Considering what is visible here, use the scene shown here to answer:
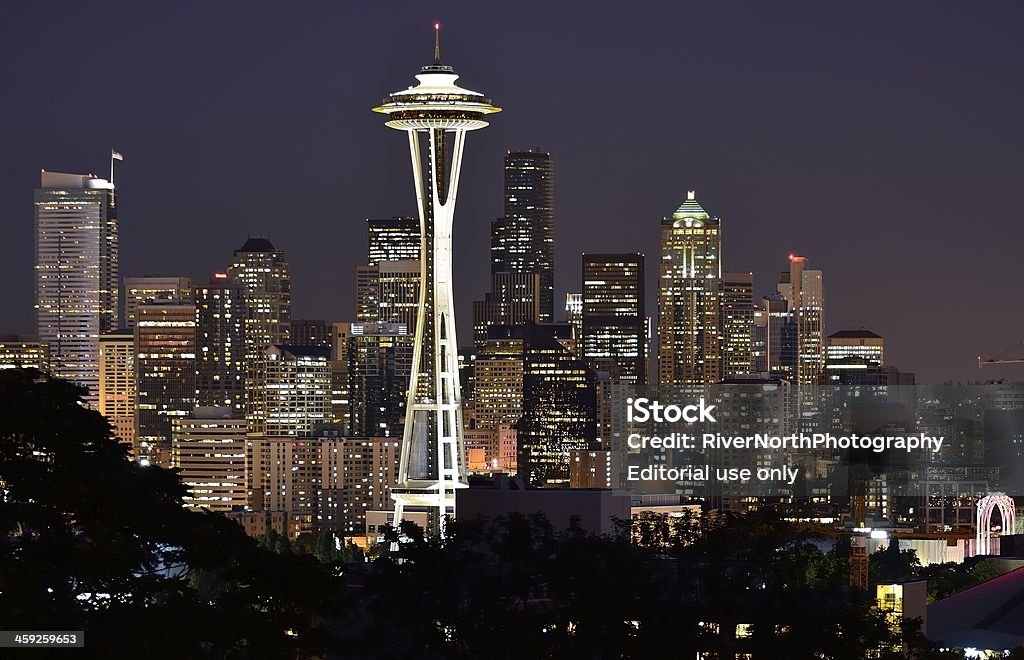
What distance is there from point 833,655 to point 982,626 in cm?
3044

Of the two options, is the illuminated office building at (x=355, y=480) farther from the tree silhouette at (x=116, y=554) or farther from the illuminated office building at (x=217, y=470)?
the tree silhouette at (x=116, y=554)

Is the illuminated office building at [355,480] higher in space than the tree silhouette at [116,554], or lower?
lower

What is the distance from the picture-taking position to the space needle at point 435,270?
→ 373 ft

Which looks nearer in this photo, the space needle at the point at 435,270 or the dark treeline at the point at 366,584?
the dark treeline at the point at 366,584

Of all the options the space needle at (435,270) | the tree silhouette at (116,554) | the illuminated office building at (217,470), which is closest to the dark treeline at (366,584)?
the tree silhouette at (116,554)

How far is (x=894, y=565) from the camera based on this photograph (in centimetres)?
8838

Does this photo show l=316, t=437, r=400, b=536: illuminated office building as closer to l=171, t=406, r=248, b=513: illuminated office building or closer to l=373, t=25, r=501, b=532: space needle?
l=171, t=406, r=248, b=513: illuminated office building

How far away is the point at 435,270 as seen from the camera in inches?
4577

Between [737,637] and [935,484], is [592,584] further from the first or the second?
[935,484]

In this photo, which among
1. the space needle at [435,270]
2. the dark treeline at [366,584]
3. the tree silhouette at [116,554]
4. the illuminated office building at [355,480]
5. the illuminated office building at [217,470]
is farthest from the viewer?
the illuminated office building at [217,470]

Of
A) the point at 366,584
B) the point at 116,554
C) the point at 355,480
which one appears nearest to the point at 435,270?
the point at 355,480

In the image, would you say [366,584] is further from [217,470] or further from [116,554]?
[217,470]

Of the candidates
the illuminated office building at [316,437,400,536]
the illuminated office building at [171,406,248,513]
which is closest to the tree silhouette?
the illuminated office building at [316,437,400,536]

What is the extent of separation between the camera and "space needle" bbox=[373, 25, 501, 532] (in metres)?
114
